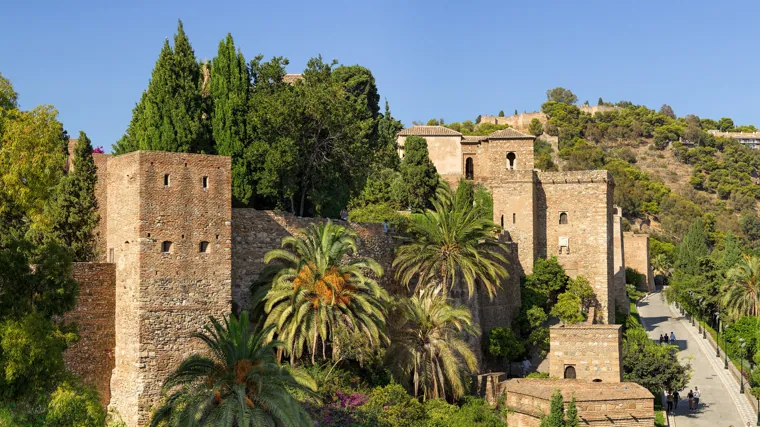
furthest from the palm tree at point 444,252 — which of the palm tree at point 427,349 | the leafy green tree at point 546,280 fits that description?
the leafy green tree at point 546,280

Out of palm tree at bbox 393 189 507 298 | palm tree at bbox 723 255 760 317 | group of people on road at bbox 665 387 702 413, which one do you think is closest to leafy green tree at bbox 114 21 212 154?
palm tree at bbox 393 189 507 298

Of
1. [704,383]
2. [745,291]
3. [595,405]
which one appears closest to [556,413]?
[595,405]

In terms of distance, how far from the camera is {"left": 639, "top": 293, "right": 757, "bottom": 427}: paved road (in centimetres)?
3362

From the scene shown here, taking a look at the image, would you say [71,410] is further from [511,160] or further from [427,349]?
[511,160]

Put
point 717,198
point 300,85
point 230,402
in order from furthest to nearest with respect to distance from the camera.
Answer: point 717,198 → point 300,85 → point 230,402

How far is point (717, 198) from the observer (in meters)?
118

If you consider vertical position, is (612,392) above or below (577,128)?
below

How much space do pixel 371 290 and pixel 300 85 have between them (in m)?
8.10

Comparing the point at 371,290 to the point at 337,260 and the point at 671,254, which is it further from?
the point at 671,254

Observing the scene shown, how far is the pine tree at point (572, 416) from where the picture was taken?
2588 centimetres

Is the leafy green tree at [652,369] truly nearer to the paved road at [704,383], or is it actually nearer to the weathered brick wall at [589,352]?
the paved road at [704,383]

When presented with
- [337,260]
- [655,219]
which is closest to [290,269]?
[337,260]

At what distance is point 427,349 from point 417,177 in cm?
2595

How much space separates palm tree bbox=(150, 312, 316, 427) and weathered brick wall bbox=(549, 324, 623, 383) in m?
14.3
